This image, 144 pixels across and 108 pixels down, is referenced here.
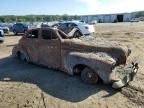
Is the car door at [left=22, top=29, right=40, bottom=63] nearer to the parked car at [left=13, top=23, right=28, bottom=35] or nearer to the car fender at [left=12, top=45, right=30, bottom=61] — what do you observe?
the car fender at [left=12, top=45, right=30, bottom=61]

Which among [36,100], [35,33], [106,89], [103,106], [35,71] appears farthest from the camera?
[35,33]

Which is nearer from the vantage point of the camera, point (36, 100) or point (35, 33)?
point (36, 100)

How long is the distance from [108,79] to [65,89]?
1.41 metres

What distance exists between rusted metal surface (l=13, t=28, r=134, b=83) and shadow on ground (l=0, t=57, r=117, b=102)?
0.31 meters

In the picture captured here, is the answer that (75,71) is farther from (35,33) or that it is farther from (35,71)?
(35,33)

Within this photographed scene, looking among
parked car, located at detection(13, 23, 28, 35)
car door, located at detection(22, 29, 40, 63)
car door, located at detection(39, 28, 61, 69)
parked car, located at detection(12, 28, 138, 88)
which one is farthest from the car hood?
parked car, located at detection(13, 23, 28, 35)

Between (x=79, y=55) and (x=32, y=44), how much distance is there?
295 centimetres

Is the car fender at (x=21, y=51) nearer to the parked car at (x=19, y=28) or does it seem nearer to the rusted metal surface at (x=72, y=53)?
the rusted metal surface at (x=72, y=53)

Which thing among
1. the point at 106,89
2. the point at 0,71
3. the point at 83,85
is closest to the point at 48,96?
the point at 83,85

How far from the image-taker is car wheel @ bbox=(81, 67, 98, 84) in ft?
26.5

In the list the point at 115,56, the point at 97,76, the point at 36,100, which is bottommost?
the point at 36,100

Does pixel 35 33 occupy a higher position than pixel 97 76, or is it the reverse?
pixel 35 33

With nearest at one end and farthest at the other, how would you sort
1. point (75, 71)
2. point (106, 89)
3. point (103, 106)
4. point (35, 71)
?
point (103, 106) → point (106, 89) → point (75, 71) → point (35, 71)

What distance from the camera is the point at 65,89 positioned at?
26.3 ft
